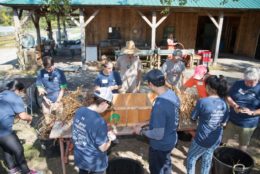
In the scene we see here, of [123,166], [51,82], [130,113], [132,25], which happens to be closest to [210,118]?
[130,113]

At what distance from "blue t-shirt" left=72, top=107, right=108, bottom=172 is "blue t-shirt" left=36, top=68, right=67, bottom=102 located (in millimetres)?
2496

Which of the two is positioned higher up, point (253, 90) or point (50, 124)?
point (253, 90)

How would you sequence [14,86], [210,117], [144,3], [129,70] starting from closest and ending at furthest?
[210,117]
[14,86]
[129,70]
[144,3]

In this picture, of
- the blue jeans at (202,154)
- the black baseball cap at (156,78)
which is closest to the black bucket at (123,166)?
the blue jeans at (202,154)

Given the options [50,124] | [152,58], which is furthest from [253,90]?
[152,58]

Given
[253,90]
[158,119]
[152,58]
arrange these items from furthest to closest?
[152,58]
[253,90]
[158,119]

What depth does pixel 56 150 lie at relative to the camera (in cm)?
493

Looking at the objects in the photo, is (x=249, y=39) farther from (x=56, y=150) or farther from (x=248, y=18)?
(x=56, y=150)

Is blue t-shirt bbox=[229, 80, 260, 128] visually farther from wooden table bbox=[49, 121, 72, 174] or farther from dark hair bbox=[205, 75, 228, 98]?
wooden table bbox=[49, 121, 72, 174]

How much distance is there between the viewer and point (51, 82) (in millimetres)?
4914

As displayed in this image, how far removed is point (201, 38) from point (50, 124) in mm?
17208

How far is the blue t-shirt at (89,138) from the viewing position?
98.7 inches

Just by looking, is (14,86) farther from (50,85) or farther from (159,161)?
(159,161)

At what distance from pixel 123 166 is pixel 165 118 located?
4.34 ft
